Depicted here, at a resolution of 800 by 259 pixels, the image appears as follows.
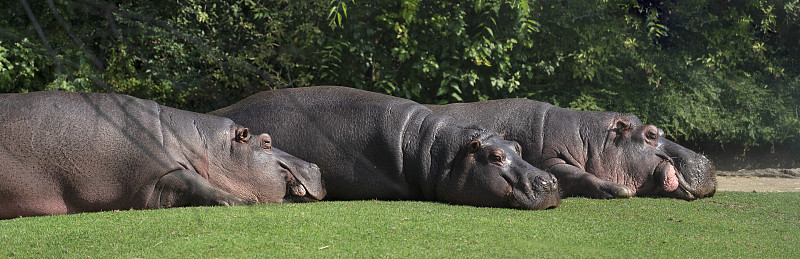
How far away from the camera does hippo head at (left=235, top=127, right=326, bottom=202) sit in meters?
6.57

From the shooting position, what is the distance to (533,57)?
10.8 meters

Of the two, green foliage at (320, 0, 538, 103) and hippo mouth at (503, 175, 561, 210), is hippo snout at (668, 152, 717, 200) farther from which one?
green foliage at (320, 0, 538, 103)

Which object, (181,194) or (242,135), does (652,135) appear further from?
(181,194)

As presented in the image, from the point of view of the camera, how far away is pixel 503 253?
4500 millimetres

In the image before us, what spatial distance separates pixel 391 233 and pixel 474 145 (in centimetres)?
189

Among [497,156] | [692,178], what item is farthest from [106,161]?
[692,178]

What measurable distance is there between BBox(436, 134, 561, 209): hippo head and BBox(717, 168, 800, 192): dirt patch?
4023 millimetres

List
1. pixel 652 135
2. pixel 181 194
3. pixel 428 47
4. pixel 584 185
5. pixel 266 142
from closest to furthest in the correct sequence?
pixel 181 194
pixel 266 142
pixel 584 185
pixel 652 135
pixel 428 47

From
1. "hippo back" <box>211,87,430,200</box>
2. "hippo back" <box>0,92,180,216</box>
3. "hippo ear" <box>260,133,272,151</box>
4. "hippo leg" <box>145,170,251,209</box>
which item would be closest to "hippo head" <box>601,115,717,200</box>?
"hippo back" <box>211,87,430,200</box>

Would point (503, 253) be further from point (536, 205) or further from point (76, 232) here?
Result: point (76, 232)

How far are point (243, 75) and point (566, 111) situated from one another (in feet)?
13.3

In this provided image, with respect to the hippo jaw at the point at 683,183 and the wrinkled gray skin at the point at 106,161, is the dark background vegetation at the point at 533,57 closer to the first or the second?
the wrinkled gray skin at the point at 106,161

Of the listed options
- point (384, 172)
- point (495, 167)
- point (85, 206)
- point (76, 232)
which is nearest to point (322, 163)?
point (384, 172)

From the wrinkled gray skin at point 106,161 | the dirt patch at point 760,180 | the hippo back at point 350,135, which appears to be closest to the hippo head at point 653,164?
the dirt patch at point 760,180
